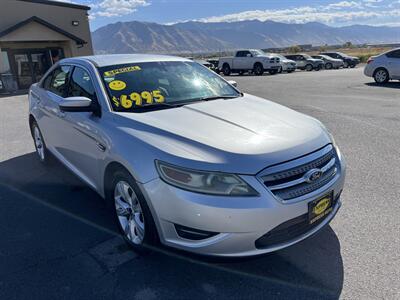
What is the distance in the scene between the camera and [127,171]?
2758 mm

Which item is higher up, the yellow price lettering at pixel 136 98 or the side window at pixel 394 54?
the yellow price lettering at pixel 136 98

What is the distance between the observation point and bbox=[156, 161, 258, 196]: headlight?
2324 mm

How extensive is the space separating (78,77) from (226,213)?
8.75 ft

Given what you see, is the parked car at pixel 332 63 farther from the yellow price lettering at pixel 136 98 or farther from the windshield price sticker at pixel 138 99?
A: the yellow price lettering at pixel 136 98

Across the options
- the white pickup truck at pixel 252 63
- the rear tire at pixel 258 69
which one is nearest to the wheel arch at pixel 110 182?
the white pickup truck at pixel 252 63

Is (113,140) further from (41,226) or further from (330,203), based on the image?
(330,203)

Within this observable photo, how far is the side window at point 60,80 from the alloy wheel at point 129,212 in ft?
6.47

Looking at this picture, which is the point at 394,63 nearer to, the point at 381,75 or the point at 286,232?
the point at 381,75

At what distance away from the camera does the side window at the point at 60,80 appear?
14.4ft

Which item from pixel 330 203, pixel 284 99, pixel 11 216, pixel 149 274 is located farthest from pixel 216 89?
pixel 284 99

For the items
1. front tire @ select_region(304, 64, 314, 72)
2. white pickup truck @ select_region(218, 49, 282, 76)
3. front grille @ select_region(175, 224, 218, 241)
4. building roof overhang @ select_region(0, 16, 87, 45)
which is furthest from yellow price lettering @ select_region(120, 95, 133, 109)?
front tire @ select_region(304, 64, 314, 72)

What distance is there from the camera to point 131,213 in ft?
9.93

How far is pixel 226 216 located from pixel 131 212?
3.55ft

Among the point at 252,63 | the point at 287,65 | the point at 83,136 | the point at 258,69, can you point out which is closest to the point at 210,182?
the point at 83,136
